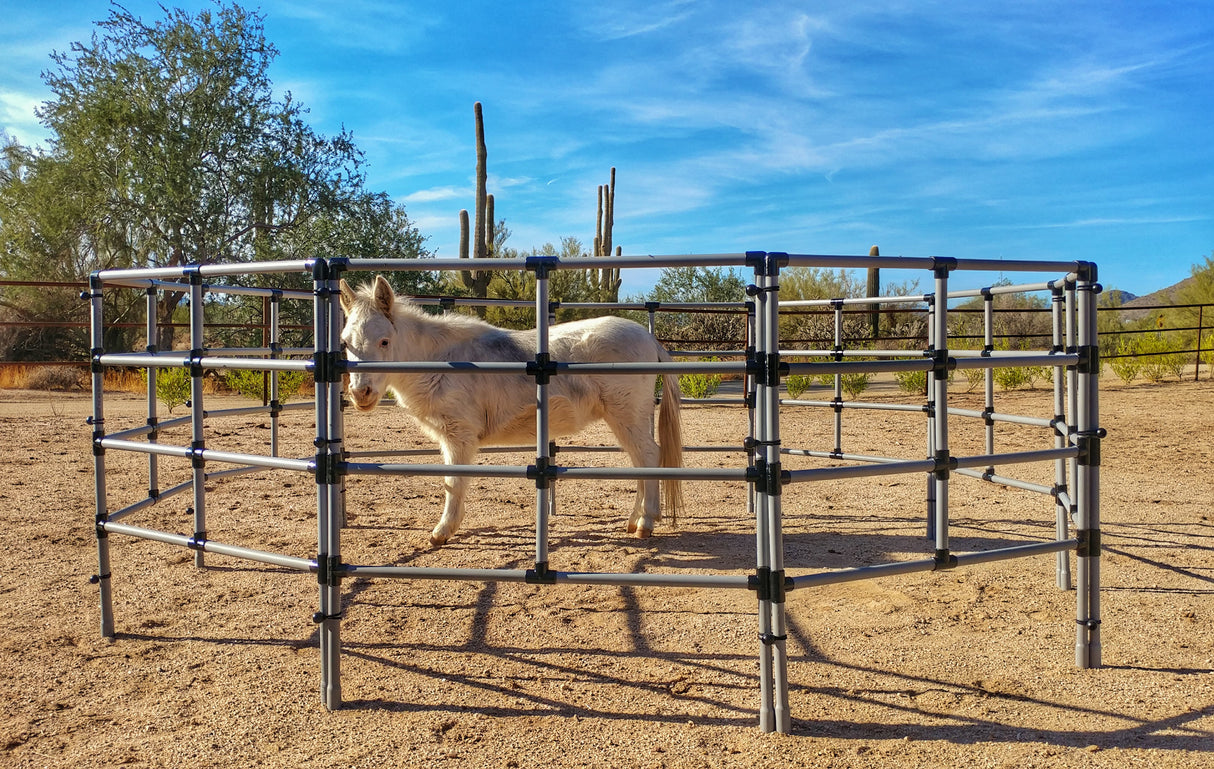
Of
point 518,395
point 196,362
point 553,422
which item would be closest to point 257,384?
point 518,395

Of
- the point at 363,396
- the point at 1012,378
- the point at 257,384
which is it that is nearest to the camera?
the point at 363,396

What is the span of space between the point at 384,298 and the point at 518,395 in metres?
1.30

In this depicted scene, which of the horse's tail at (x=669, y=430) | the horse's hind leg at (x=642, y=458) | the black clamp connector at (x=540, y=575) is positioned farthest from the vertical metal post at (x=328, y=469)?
the horse's tail at (x=669, y=430)

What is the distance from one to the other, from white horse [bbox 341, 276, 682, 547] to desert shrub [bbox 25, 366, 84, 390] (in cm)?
1414

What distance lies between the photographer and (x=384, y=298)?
4.31 m

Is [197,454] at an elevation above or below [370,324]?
below

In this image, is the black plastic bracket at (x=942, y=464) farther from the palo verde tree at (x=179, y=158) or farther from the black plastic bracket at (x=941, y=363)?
the palo verde tree at (x=179, y=158)

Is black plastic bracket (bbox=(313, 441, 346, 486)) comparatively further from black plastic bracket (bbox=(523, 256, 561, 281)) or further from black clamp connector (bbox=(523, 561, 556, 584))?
black plastic bracket (bbox=(523, 256, 561, 281))

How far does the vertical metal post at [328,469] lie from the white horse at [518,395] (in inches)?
68.8

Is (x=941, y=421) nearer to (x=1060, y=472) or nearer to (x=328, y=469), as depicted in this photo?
(x=1060, y=472)

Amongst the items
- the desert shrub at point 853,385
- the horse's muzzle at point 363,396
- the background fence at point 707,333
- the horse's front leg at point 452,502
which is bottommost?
the horse's front leg at point 452,502

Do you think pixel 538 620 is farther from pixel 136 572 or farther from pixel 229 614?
pixel 136 572

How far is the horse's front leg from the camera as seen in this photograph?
5014mm

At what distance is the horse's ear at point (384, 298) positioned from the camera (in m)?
4.18
